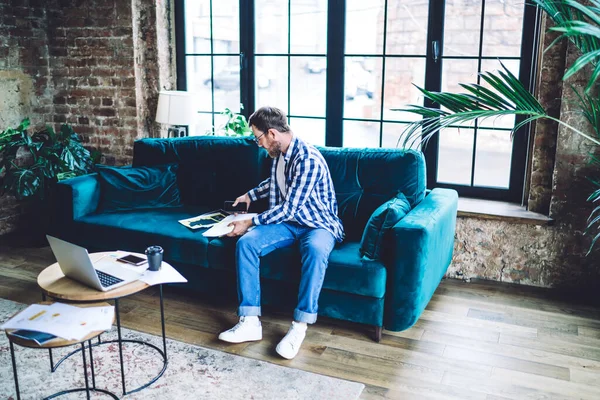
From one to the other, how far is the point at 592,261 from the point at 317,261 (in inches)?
75.5

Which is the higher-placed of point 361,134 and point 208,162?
point 361,134

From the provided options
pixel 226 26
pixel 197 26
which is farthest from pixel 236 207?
pixel 197 26

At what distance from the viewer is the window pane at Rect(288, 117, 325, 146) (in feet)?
14.8

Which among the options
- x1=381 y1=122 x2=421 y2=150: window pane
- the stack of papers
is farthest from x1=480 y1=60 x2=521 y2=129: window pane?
the stack of papers

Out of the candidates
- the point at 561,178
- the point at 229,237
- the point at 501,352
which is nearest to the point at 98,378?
the point at 229,237

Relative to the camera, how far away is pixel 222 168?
393 centimetres

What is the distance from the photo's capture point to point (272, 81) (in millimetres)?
4621

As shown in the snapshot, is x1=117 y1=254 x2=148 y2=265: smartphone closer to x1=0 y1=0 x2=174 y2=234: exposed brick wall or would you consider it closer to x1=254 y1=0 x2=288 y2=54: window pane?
x1=0 y1=0 x2=174 y2=234: exposed brick wall

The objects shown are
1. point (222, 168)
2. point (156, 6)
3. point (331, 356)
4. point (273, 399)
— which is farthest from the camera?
point (156, 6)

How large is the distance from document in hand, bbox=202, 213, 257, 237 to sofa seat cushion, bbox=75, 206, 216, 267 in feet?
0.29

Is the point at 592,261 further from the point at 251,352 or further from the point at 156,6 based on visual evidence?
the point at 156,6

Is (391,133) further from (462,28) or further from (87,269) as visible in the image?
(87,269)

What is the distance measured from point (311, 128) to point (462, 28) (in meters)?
1.36

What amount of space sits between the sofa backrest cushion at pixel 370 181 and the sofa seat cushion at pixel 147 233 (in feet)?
2.97
